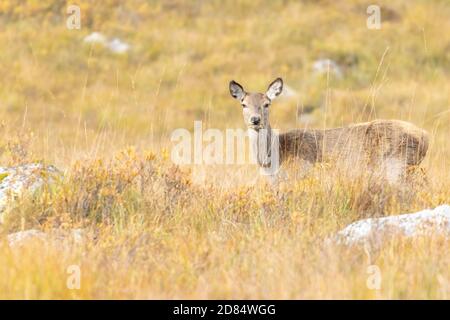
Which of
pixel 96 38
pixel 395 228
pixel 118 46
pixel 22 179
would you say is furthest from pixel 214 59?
pixel 395 228

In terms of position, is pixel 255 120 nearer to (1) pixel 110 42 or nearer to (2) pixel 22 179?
(2) pixel 22 179

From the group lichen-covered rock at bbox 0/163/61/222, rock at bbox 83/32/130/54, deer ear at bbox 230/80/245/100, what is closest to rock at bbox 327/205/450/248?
lichen-covered rock at bbox 0/163/61/222

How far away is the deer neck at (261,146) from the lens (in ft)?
30.8

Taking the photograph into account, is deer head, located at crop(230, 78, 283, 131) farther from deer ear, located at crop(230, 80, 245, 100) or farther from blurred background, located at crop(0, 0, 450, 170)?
blurred background, located at crop(0, 0, 450, 170)

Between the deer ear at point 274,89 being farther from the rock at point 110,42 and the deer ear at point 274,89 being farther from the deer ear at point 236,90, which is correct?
the rock at point 110,42

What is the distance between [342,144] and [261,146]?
0.93 m

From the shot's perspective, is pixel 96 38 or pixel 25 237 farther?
pixel 96 38

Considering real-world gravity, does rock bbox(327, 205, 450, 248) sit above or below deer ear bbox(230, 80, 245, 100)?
below

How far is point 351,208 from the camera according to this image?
762 centimetres

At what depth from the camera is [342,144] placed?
9258 millimetres

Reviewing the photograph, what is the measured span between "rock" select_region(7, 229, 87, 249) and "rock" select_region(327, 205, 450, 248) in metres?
2.01

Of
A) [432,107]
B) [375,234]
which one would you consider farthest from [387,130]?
[432,107]

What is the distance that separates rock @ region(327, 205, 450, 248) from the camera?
634 centimetres
